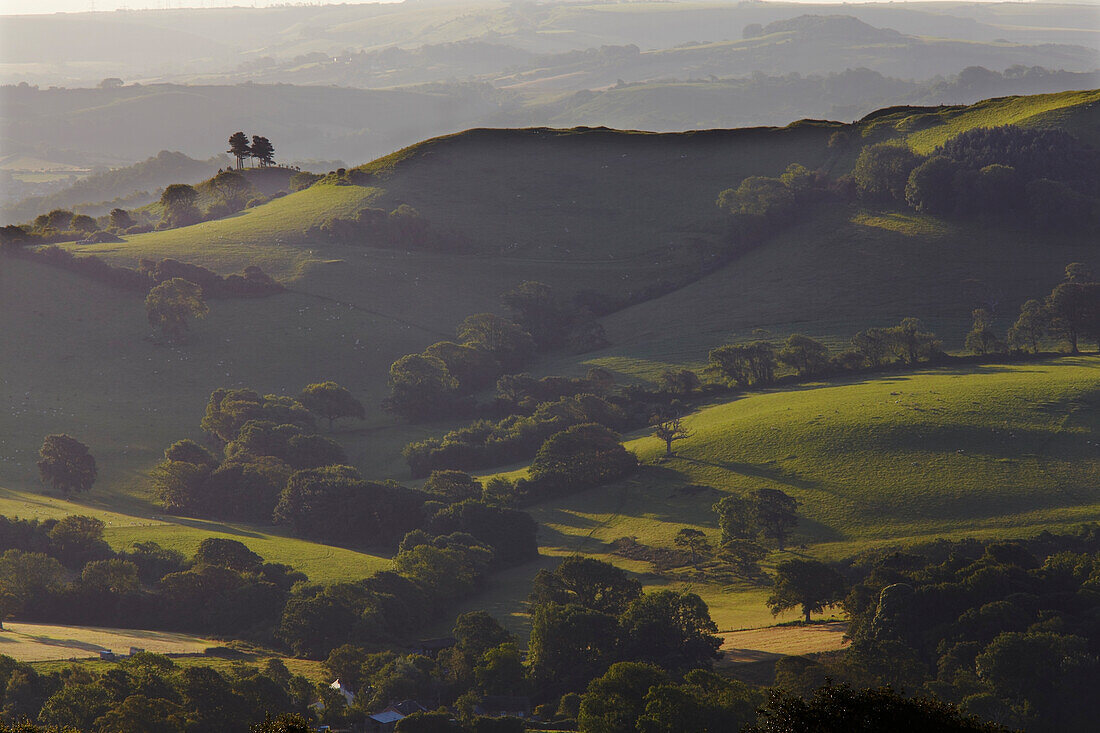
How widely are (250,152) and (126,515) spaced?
121012mm

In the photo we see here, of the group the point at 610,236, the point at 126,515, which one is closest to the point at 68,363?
the point at 126,515

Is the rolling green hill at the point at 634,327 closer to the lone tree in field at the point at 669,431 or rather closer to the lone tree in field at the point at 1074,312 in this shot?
the lone tree in field at the point at 669,431

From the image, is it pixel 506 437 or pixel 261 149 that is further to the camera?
pixel 261 149

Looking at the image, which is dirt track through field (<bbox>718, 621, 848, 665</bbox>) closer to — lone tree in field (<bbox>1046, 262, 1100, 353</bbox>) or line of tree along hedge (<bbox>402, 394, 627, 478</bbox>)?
line of tree along hedge (<bbox>402, 394, 627, 478</bbox>)

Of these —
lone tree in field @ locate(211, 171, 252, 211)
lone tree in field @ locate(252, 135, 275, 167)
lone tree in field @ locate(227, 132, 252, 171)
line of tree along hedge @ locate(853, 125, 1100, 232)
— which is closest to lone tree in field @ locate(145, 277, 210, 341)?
lone tree in field @ locate(211, 171, 252, 211)

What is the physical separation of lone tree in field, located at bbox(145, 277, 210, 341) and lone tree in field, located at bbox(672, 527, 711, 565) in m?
74.0

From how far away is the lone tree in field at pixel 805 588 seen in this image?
5897 cm

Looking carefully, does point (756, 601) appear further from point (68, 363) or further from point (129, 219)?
point (129, 219)

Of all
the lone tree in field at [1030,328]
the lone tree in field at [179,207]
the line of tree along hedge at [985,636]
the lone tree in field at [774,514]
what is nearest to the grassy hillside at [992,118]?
the lone tree in field at [1030,328]

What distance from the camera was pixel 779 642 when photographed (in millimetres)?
55406

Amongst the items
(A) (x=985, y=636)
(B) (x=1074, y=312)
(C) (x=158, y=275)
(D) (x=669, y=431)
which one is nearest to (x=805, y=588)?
(A) (x=985, y=636)

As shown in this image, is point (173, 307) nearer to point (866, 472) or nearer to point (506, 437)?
point (506, 437)

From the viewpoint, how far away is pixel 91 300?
12875 centimetres

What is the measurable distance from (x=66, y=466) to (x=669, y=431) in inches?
1970
